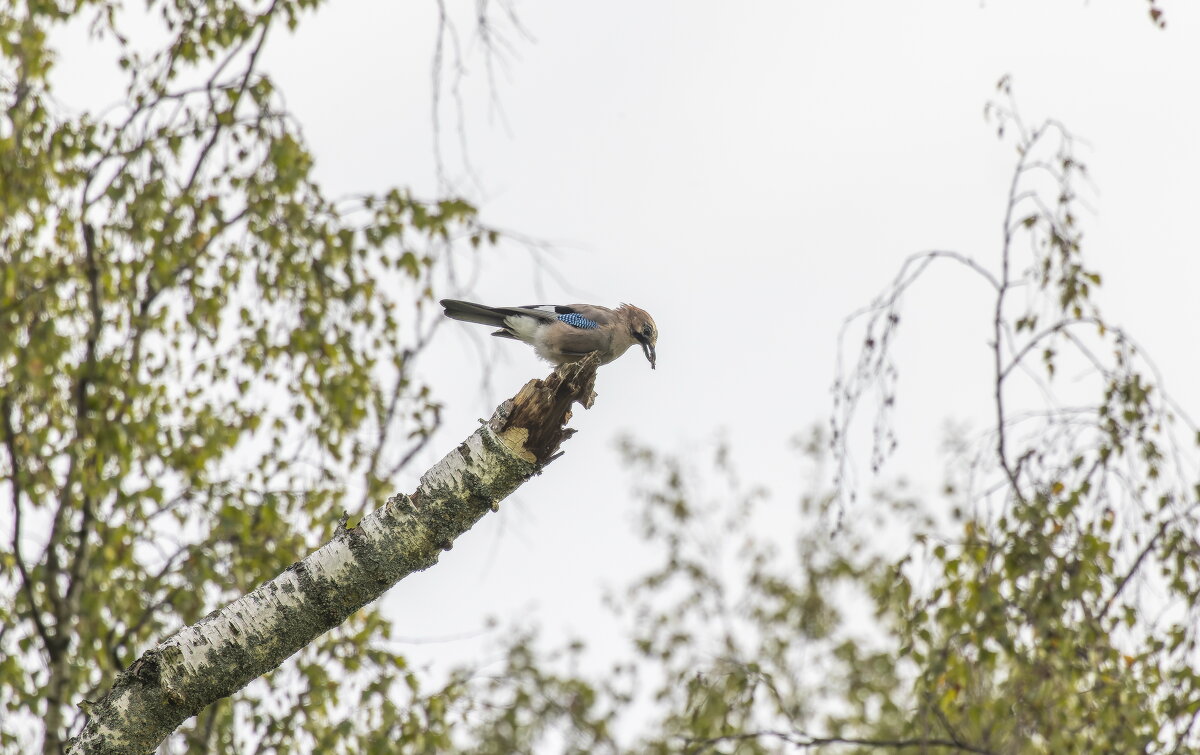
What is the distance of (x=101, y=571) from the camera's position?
5.35 m

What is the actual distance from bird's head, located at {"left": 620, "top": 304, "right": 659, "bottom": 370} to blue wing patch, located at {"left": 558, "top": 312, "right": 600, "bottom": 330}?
240 millimetres

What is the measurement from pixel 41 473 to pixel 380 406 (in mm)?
1544

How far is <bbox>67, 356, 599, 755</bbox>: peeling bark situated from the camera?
280 cm

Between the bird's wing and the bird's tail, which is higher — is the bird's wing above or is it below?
below

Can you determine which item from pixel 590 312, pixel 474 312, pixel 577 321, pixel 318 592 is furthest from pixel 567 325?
pixel 318 592

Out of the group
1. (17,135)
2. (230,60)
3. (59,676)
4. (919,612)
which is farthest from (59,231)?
(919,612)

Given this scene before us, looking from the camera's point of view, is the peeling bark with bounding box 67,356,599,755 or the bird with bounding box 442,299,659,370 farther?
the bird with bounding box 442,299,659,370

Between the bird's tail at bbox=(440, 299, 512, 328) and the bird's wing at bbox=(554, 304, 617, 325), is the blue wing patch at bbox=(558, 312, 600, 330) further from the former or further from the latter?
the bird's tail at bbox=(440, 299, 512, 328)

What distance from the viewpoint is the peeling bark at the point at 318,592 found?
280 cm

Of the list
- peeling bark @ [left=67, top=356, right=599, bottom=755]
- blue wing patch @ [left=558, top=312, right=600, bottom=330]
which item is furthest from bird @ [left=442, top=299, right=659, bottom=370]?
peeling bark @ [left=67, top=356, right=599, bottom=755]

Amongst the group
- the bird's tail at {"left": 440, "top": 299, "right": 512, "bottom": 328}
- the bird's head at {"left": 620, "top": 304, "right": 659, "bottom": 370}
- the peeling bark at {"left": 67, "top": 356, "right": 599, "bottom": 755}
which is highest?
the bird's tail at {"left": 440, "top": 299, "right": 512, "bottom": 328}

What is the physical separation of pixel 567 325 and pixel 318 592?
269cm

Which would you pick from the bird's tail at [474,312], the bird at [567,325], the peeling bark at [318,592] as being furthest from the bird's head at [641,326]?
the peeling bark at [318,592]

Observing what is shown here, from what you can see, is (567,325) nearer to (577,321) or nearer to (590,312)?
(577,321)
